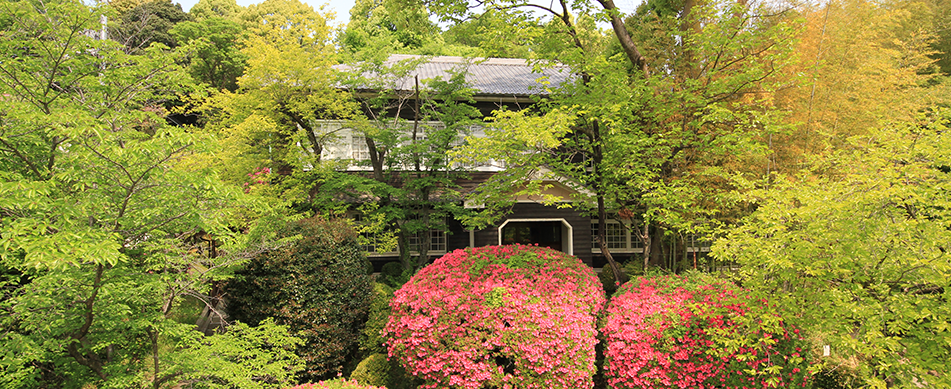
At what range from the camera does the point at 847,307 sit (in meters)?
3.84

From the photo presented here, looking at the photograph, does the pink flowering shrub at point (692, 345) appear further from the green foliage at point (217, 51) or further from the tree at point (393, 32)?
the green foliage at point (217, 51)

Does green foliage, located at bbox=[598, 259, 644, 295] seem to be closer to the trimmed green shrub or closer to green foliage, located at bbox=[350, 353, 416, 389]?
the trimmed green shrub

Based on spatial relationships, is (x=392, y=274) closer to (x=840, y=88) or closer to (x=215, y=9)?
(x=840, y=88)


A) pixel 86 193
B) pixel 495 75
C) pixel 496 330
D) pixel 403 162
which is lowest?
pixel 496 330

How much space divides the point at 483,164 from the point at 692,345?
291 inches

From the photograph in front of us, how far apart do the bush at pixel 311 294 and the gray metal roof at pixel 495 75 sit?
5.78 metres

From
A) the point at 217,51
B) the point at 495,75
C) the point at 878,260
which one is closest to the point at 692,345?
the point at 878,260

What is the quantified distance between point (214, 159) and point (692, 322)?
396 inches

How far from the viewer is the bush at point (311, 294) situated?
7.01m

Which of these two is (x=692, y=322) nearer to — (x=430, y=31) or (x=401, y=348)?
(x=401, y=348)

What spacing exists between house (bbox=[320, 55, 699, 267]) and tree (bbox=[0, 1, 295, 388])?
5.35 metres

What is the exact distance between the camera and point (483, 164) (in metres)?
12.1

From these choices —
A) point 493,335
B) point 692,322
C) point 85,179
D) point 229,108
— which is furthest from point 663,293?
point 229,108

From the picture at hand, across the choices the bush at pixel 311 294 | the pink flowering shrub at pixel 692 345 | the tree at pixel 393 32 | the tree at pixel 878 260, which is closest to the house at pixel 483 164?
the tree at pixel 393 32
